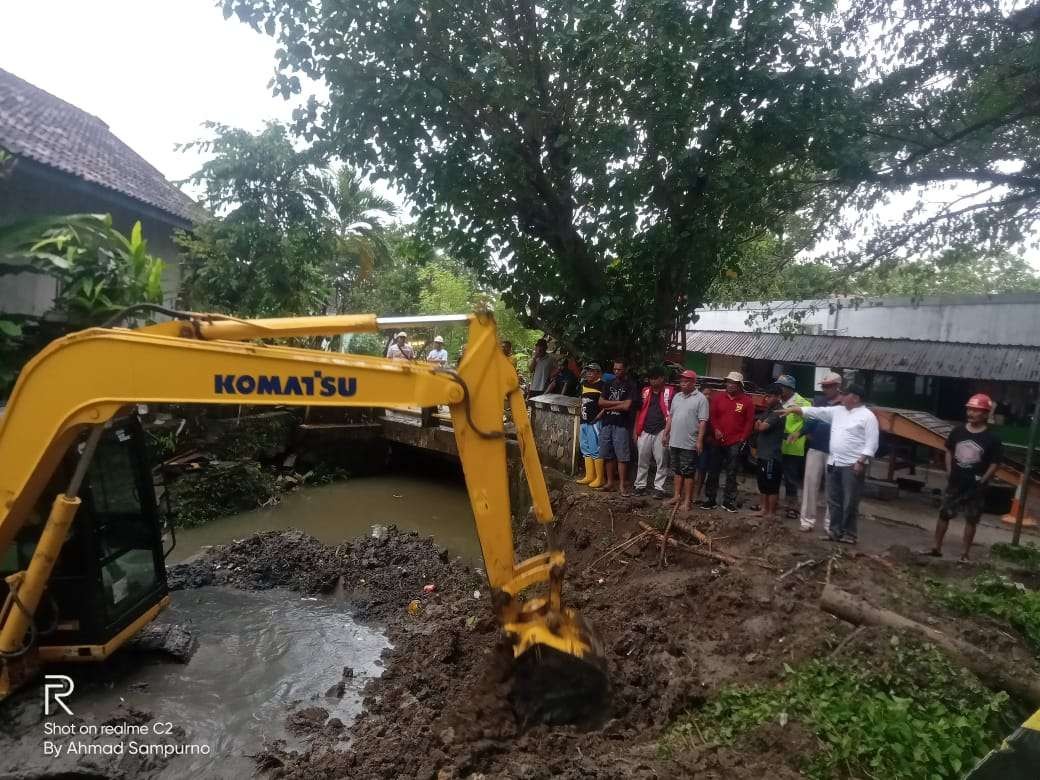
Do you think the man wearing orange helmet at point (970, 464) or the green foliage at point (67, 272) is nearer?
the man wearing orange helmet at point (970, 464)

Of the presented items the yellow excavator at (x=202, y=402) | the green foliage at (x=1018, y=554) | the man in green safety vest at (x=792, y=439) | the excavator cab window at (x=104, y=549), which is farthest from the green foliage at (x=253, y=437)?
the green foliage at (x=1018, y=554)

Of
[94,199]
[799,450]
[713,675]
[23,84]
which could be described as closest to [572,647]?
[713,675]

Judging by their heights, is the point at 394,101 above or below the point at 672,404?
above

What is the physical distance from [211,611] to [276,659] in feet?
3.68

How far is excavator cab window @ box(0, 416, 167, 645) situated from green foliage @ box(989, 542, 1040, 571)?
24.7ft

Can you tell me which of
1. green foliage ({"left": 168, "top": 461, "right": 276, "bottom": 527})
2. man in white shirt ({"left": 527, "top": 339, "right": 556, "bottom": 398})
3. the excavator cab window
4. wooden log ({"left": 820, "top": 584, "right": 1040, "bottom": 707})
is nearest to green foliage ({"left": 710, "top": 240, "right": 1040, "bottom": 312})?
man in white shirt ({"left": 527, "top": 339, "right": 556, "bottom": 398})

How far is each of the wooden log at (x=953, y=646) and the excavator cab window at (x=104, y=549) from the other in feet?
16.2

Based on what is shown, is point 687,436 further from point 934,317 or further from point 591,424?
point 934,317

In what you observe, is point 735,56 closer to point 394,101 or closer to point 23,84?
point 394,101

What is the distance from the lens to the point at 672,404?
788cm

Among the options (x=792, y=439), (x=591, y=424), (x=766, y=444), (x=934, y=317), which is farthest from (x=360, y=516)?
(x=934, y=317)

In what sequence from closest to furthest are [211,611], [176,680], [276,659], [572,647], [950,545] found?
[572,647], [176,680], [276,659], [211,611], [950,545]

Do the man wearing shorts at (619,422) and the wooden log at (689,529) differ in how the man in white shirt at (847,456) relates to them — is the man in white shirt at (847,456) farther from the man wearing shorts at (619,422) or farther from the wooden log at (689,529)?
the man wearing shorts at (619,422)

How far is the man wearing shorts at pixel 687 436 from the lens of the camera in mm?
7598
